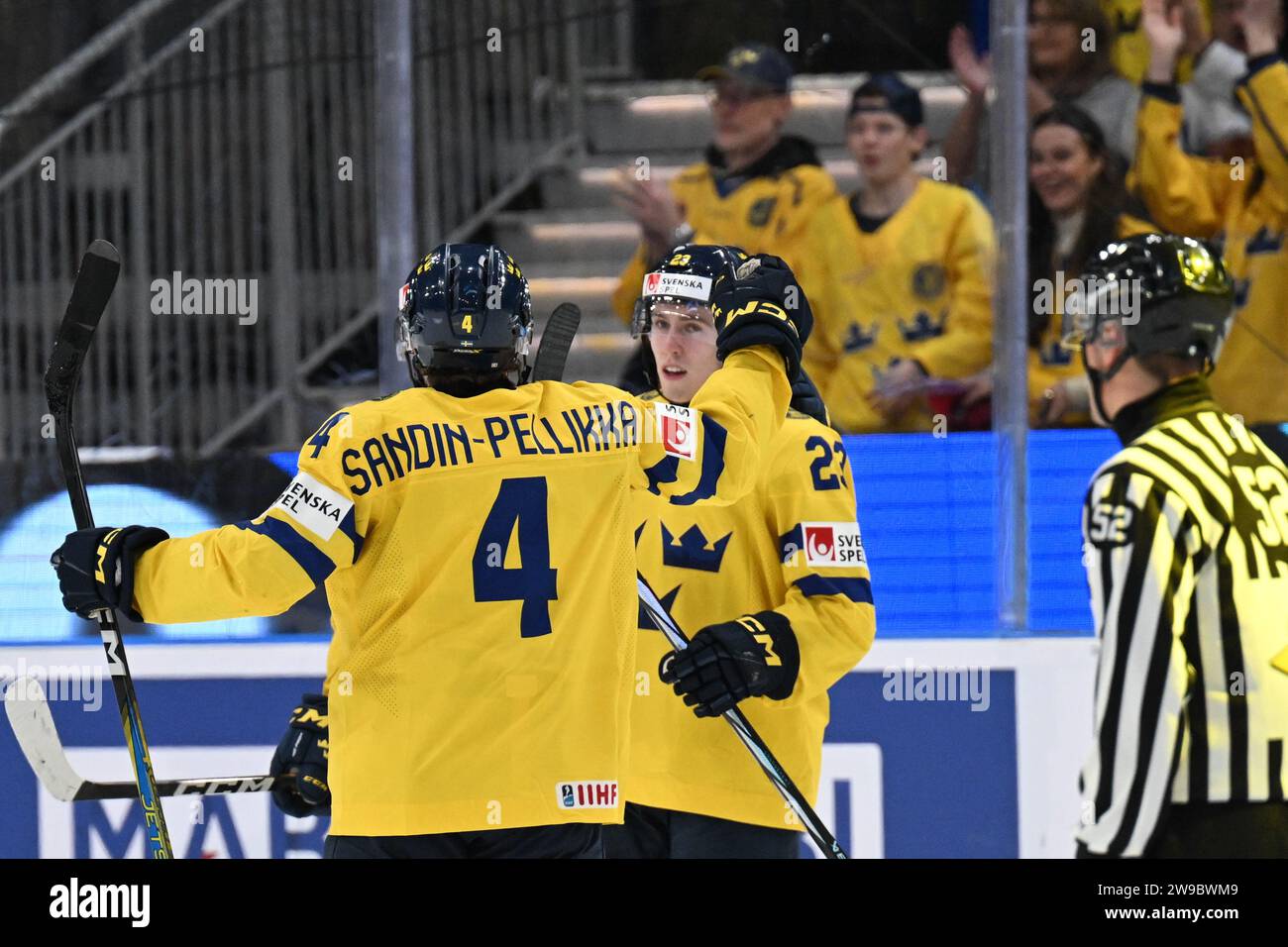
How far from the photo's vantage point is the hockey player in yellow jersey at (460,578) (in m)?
2.74

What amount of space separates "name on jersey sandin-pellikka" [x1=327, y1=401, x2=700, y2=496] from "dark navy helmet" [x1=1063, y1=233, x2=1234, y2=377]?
0.72m

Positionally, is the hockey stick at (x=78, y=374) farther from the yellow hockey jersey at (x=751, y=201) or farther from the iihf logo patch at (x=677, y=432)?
the yellow hockey jersey at (x=751, y=201)

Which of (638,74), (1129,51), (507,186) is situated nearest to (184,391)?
(507,186)

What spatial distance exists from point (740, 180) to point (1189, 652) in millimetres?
2168

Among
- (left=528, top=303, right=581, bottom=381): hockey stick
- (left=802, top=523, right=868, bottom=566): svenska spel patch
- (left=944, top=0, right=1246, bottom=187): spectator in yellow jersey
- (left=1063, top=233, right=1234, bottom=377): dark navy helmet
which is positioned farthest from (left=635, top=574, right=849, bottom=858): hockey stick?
(left=944, top=0, right=1246, bottom=187): spectator in yellow jersey

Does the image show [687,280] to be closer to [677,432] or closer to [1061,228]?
[677,432]

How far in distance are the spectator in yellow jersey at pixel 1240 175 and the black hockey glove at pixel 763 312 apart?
5.81ft

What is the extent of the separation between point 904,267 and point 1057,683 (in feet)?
3.53

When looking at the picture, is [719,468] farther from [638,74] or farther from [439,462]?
[638,74]

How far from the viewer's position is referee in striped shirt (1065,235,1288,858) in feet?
9.12
